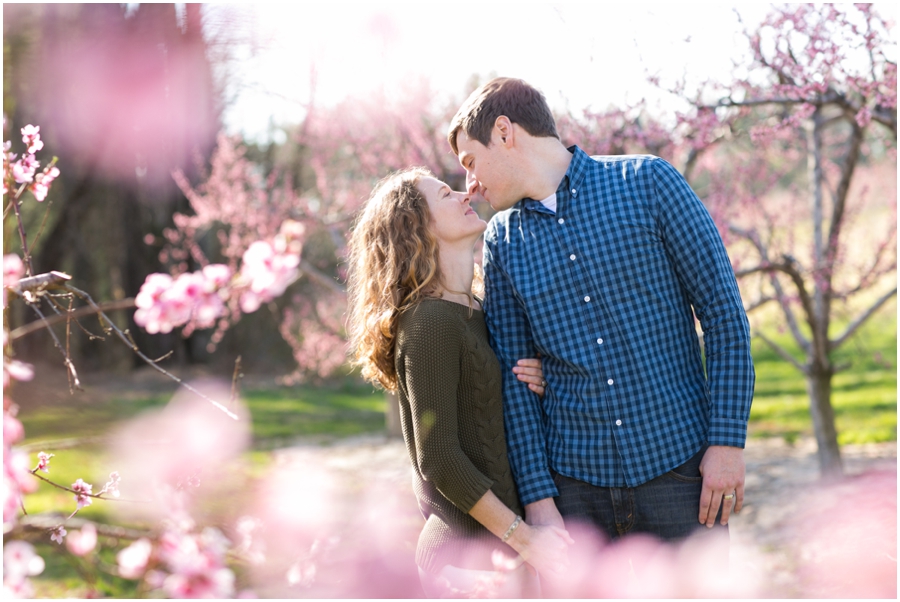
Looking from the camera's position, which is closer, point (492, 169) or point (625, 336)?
point (625, 336)

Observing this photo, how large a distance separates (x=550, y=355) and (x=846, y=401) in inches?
271

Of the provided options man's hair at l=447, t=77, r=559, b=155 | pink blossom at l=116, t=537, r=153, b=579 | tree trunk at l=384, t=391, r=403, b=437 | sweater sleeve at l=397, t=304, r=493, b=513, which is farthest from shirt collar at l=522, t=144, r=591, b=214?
tree trunk at l=384, t=391, r=403, b=437

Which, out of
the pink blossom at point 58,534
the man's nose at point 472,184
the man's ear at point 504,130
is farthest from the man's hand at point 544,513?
the pink blossom at point 58,534

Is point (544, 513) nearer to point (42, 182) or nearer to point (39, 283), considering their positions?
point (39, 283)

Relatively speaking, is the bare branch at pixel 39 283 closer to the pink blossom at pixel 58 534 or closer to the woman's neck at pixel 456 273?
the pink blossom at pixel 58 534

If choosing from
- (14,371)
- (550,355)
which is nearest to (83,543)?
(14,371)

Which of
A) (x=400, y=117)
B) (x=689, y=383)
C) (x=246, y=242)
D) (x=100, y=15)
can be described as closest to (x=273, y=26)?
(x=400, y=117)

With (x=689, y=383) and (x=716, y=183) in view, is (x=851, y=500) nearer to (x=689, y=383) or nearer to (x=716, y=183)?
(x=716, y=183)

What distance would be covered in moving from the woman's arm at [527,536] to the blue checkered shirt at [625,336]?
107 millimetres

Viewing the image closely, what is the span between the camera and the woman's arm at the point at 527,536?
182 cm

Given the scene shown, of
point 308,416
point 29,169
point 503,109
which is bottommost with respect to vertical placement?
point 308,416

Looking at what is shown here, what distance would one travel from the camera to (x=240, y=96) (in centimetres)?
768

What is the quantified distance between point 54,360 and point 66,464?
686cm

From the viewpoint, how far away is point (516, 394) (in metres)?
1.99
